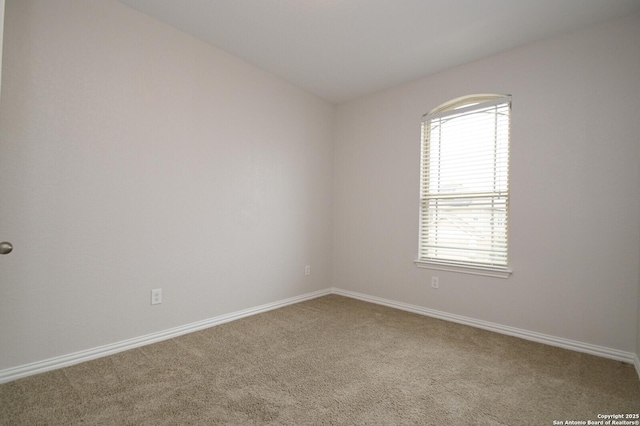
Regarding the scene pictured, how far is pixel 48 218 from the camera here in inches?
80.0

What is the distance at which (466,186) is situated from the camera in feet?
10.4

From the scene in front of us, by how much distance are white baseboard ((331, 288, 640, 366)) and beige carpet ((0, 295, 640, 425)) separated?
0.27 feet

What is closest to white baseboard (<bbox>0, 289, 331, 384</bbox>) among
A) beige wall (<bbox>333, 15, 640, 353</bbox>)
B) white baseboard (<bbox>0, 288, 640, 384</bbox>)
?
white baseboard (<bbox>0, 288, 640, 384</bbox>)

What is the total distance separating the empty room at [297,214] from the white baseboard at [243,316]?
0.01 m

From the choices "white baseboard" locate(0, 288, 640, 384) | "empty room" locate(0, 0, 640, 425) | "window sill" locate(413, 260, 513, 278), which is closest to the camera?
"empty room" locate(0, 0, 640, 425)

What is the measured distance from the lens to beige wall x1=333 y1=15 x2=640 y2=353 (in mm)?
2342

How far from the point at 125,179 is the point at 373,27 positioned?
7.37 ft

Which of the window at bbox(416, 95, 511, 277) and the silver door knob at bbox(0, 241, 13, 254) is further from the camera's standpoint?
the window at bbox(416, 95, 511, 277)

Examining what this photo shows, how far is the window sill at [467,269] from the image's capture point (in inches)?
113

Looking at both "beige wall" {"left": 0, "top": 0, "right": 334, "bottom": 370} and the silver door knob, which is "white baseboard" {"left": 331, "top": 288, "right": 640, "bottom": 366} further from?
the silver door knob

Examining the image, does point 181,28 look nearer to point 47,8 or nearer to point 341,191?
point 47,8

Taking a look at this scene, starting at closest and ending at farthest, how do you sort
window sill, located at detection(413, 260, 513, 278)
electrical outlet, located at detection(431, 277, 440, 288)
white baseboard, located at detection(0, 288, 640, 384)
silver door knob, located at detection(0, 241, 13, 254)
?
silver door knob, located at detection(0, 241, 13, 254), white baseboard, located at detection(0, 288, 640, 384), window sill, located at detection(413, 260, 513, 278), electrical outlet, located at detection(431, 277, 440, 288)

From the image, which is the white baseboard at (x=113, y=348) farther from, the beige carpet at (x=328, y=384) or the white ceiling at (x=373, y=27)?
the white ceiling at (x=373, y=27)

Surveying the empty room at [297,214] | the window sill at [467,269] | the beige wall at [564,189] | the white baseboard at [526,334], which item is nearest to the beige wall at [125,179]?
the empty room at [297,214]
